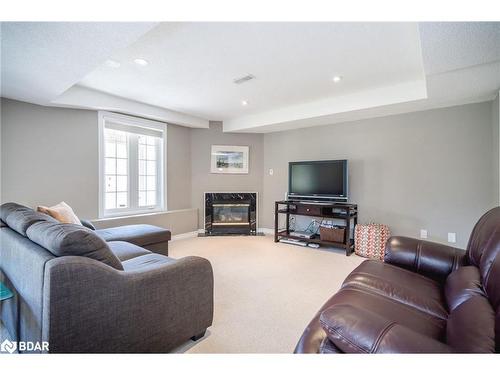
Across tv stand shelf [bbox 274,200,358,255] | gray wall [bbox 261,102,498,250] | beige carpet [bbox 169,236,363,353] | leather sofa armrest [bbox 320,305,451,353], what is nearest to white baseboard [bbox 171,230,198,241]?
beige carpet [bbox 169,236,363,353]

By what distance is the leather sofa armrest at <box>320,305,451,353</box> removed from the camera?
752 millimetres

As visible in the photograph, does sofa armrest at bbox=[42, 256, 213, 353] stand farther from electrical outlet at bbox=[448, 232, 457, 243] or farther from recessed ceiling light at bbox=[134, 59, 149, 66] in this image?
electrical outlet at bbox=[448, 232, 457, 243]

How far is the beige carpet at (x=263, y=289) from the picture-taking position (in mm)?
1629

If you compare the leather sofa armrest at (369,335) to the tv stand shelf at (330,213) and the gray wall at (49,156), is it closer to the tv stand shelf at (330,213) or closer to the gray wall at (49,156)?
the tv stand shelf at (330,213)

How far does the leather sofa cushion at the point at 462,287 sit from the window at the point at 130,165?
4.07 metres

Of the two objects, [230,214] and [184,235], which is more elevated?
[230,214]

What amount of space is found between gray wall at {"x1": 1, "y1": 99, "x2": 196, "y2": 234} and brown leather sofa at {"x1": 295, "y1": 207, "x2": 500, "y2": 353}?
142 inches

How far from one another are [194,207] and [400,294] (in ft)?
13.4

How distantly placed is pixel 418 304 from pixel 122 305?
60.8 inches

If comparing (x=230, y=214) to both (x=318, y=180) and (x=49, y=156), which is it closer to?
(x=318, y=180)

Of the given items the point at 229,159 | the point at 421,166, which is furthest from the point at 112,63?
the point at 421,166

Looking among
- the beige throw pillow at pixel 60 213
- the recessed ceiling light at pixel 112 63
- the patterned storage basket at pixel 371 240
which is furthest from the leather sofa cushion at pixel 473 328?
the recessed ceiling light at pixel 112 63

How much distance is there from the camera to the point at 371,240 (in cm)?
344
